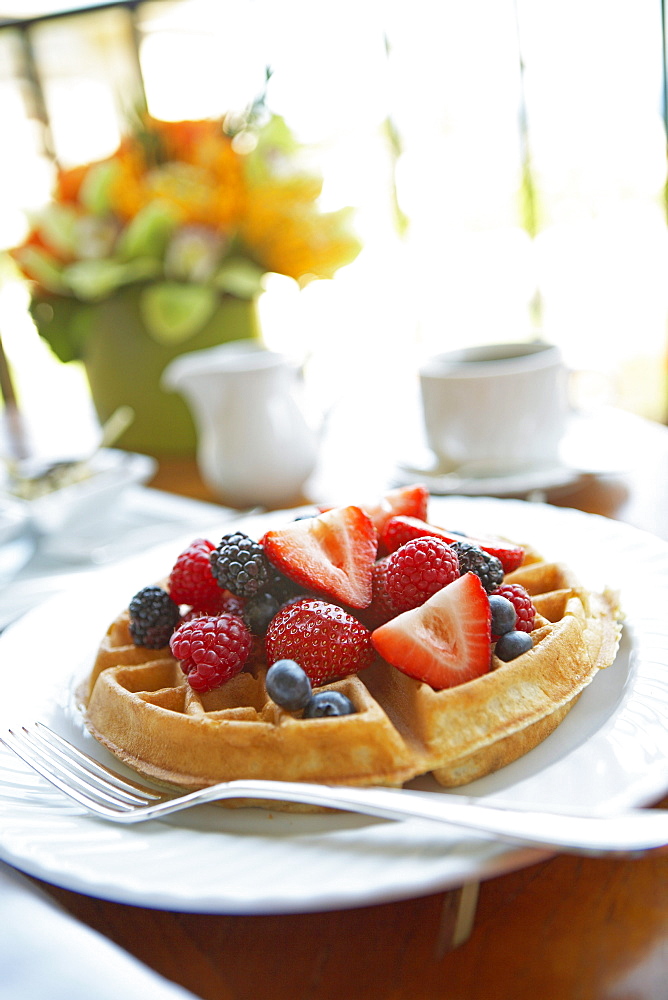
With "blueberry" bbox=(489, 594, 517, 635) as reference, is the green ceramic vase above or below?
above

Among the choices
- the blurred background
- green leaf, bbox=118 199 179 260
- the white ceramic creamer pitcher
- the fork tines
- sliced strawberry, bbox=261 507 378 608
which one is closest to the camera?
the fork tines

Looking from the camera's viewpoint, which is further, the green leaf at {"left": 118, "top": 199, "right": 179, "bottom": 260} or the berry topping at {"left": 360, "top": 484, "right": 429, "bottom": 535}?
the green leaf at {"left": 118, "top": 199, "right": 179, "bottom": 260}

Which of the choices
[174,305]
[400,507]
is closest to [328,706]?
[400,507]

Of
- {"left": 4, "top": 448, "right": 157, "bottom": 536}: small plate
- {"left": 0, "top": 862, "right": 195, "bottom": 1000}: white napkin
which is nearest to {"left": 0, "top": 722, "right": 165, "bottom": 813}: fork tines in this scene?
{"left": 0, "top": 862, "right": 195, "bottom": 1000}: white napkin

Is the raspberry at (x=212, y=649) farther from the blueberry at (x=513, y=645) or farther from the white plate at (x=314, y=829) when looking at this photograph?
the blueberry at (x=513, y=645)

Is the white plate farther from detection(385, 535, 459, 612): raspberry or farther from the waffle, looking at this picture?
detection(385, 535, 459, 612): raspberry

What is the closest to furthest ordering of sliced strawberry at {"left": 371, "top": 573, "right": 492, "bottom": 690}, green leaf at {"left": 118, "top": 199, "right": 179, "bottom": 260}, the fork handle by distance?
1. the fork handle
2. sliced strawberry at {"left": 371, "top": 573, "right": 492, "bottom": 690}
3. green leaf at {"left": 118, "top": 199, "right": 179, "bottom": 260}

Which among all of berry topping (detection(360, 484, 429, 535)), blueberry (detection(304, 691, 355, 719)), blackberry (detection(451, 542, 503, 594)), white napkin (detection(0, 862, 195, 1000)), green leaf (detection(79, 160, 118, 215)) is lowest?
white napkin (detection(0, 862, 195, 1000))

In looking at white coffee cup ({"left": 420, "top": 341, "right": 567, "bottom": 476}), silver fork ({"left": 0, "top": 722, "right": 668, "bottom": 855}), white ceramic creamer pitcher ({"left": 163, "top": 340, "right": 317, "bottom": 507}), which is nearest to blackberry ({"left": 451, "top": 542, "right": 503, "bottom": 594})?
silver fork ({"left": 0, "top": 722, "right": 668, "bottom": 855})

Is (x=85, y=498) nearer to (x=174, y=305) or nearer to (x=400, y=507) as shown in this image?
(x=174, y=305)
